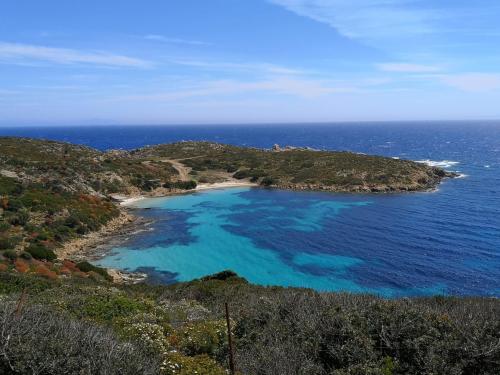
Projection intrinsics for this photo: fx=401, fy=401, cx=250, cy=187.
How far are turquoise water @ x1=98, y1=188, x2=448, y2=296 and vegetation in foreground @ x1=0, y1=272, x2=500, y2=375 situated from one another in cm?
2081

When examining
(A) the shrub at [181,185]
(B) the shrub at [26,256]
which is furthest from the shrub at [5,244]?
(A) the shrub at [181,185]

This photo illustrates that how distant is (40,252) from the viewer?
1396 inches

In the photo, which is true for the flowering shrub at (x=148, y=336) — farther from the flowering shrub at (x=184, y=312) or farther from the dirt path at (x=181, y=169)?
the dirt path at (x=181, y=169)

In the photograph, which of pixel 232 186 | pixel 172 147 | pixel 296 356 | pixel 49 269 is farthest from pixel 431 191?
pixel 172 147

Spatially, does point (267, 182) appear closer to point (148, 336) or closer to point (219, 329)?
point (219, 329)

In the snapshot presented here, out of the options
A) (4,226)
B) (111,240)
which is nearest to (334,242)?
(111,240)

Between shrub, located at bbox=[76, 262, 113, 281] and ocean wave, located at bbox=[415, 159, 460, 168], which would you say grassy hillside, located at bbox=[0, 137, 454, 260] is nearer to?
shrub, located at bbox=[76, 262, 113, 281]

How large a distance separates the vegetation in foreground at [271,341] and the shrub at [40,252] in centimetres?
2219

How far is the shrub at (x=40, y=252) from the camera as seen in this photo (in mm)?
35125

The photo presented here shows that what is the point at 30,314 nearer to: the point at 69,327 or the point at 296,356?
the point at 69,327

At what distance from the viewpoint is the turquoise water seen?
3694 centimetres

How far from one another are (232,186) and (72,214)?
3946 cm

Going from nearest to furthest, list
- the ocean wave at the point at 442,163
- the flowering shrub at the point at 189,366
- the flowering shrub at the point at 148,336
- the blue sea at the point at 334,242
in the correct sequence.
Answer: the flowering shrub at the point at 189,366
the flowering shrub at the point at 148,336
the blue sea at the point at 334,242
the ocean wave at the point at 442,163

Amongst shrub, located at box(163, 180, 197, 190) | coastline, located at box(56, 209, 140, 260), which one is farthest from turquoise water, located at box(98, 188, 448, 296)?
shrub, located at box(163, 180, 197, 190)
